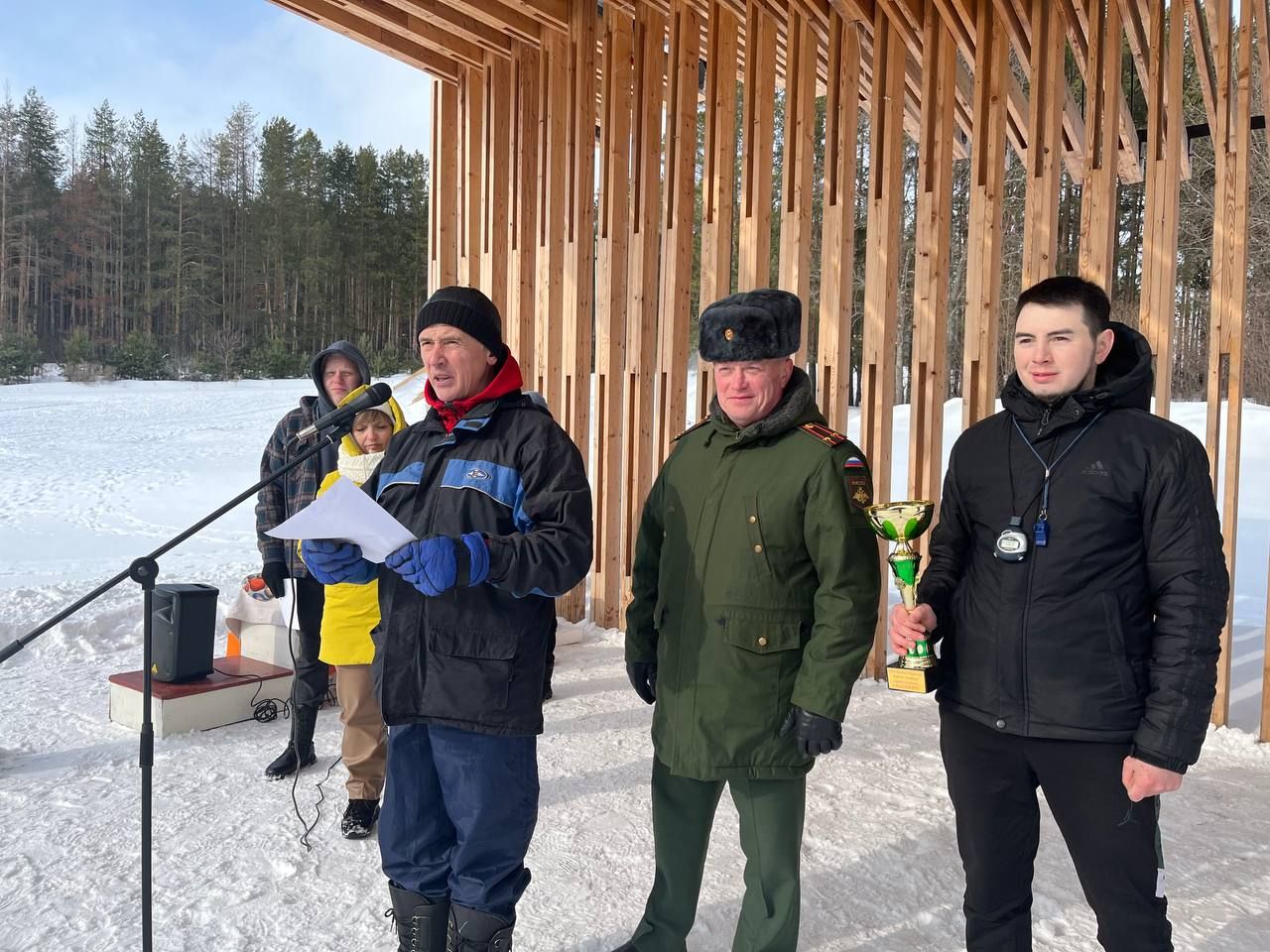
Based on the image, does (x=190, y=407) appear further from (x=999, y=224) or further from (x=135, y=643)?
(x=999, y=224)

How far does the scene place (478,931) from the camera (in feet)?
5.91

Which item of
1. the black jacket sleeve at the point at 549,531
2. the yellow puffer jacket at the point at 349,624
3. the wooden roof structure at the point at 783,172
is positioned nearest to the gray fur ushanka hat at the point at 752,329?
the black jacket sleeve at the point at 549,531

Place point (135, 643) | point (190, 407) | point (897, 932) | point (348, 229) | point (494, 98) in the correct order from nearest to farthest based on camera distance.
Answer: point (897, 932), point (135, 643), point (494, 98), point (190, 407), point (348, 229)

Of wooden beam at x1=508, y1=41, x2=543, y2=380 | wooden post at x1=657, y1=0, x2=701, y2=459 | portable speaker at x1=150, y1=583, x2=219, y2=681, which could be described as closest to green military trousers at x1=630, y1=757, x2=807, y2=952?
portable speaker at x1=150, y1=583, x2=219, y2=681

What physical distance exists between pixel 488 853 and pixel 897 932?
113 cm

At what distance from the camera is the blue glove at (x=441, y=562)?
1582mm

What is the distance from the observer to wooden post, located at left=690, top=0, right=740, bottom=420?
475 centimetres

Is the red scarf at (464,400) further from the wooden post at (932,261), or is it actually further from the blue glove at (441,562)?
the wooden post at (932,261)

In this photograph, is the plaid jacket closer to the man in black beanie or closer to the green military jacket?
the man in black beanie

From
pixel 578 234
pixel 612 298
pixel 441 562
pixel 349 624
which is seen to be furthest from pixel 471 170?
pixel 441 562

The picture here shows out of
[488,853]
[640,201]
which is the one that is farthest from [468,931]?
[640,201]

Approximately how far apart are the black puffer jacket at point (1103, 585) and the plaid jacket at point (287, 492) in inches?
93.8

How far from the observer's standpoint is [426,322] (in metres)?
A: 1.90

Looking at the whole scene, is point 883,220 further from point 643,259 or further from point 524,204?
point 524,204
